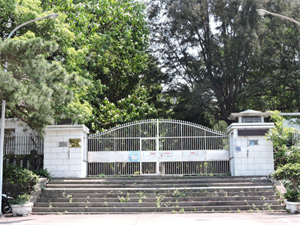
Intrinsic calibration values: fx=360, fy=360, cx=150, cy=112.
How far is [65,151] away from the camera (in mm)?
16438

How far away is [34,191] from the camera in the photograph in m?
14.0

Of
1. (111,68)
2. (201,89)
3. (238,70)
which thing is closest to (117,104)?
(111,68)

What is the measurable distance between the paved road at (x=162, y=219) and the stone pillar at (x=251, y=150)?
174 inches

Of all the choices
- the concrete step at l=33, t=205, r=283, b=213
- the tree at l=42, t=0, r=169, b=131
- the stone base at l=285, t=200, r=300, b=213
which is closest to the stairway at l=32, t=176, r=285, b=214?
the concrete step at l=33, t=205, r=283, b=213

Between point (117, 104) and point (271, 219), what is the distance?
16012mm

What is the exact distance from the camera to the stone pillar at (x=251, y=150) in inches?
642

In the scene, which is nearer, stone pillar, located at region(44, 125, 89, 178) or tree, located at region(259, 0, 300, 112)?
stone pillar, located at region(44, 125, 89, 178)

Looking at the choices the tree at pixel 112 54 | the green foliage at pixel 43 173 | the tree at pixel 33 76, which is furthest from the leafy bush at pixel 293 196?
the tree at pixel 112 54

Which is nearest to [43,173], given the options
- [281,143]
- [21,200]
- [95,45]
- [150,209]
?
[21,200]

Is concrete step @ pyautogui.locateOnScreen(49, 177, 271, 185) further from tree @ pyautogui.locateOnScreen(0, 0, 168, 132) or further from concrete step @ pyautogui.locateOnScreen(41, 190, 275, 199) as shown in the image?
tree @ pyautogui.locateOnScreen(0, 0, 168, 132)

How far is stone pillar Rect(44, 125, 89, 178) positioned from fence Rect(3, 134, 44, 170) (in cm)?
89

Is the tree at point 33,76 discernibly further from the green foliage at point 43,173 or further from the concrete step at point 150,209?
the green foliage at point 43,173

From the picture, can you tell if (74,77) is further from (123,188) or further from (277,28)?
(277,28)

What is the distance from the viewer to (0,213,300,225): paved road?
10.3 metres
